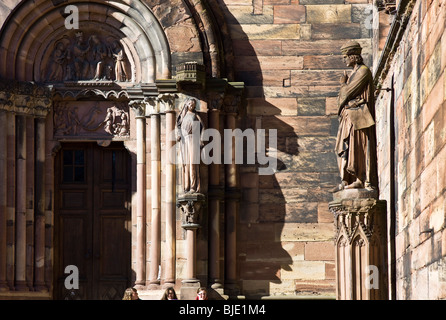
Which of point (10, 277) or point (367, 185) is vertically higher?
point (367, 185)

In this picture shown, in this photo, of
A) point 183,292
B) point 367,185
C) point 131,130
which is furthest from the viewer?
→ point 131,130

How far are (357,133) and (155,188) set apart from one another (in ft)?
16.8

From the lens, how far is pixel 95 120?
21.0 meters

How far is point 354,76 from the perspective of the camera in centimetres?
1625

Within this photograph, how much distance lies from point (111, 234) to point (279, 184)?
3.01m

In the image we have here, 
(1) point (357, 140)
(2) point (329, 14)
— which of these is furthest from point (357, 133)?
(2) point (329, 14)

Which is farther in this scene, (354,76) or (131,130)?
(131,130)

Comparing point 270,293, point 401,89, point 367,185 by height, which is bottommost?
point 270,293

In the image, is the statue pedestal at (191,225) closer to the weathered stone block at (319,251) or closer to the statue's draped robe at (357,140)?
the weathered stone block at (319,251)

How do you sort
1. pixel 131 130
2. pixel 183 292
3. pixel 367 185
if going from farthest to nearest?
pixel 131 130 → pixel 183 292 → pixel 367 185

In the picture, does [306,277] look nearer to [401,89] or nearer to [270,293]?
[270,293]

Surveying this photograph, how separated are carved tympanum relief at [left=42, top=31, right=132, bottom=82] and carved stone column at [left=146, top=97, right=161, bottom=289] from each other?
85 centimetres

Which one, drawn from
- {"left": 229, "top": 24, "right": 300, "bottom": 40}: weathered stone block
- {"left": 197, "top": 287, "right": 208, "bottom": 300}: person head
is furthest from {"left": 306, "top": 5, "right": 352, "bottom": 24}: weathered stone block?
{"left": 197, "top": 287, "right": 208, "bottom": 300}: person head

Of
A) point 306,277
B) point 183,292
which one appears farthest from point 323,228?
point 183,292
